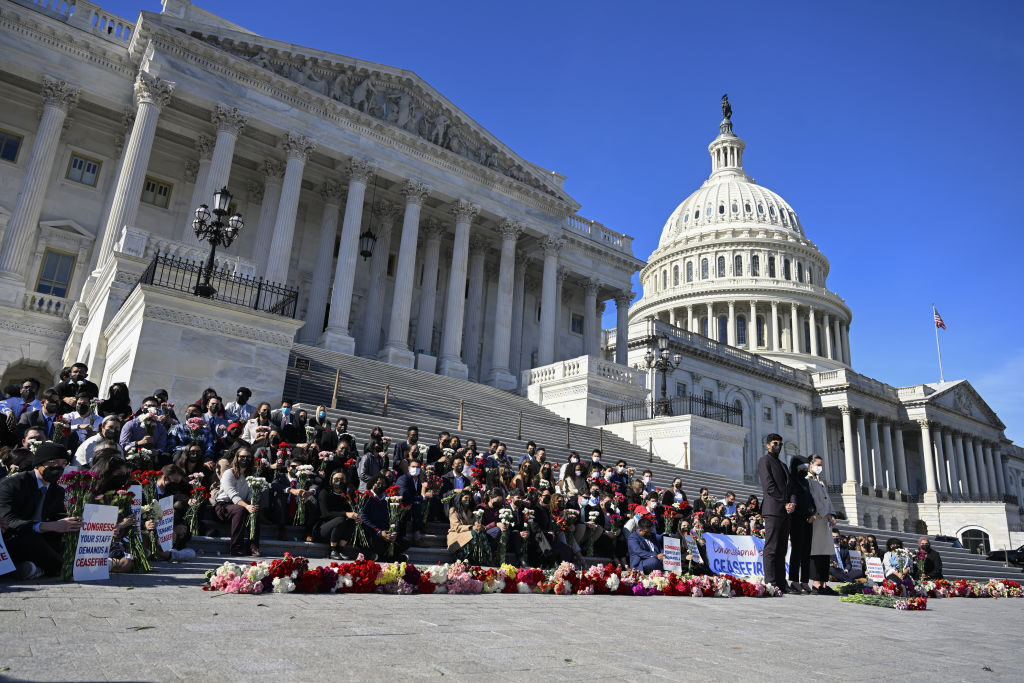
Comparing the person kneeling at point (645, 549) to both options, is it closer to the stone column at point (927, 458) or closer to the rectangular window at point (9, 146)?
the rectangular window at point (9, 146)

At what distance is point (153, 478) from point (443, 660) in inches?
245

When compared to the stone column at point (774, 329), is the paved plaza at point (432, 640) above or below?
below

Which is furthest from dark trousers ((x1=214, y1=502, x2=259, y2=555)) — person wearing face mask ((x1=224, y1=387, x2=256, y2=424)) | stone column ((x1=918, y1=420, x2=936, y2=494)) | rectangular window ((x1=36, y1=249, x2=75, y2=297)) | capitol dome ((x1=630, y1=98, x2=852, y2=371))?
Answer: stone column ((x1=918, y1=420, x2=936, y2=494))

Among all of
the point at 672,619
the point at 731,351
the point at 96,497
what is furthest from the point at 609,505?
the point at 731,351

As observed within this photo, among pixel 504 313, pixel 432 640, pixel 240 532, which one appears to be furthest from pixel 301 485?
pixel 504 313

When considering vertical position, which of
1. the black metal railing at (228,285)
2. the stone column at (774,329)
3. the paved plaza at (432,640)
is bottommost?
the paved plaza at (432,640)

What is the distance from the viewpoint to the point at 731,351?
6506 centimetres

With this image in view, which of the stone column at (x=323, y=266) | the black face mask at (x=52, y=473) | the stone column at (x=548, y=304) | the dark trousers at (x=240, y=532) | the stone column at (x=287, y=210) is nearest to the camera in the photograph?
the black face mask at (x=52, y=473)

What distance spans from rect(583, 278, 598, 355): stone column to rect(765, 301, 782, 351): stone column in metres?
46.2

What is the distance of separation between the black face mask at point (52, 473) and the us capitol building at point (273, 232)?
10.1 m

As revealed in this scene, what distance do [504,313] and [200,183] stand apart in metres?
16.1

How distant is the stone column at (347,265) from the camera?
98.9 ft

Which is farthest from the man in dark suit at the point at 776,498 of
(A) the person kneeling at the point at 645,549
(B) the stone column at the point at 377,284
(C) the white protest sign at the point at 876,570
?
(B) the stone column at the point at 377,284

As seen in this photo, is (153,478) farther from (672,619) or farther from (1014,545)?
(1014,545)
